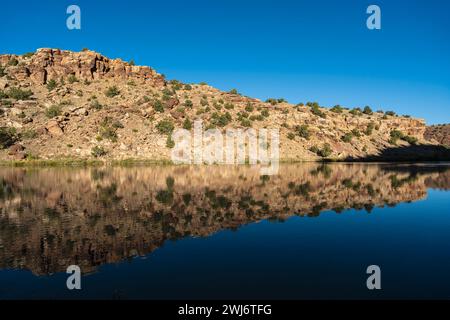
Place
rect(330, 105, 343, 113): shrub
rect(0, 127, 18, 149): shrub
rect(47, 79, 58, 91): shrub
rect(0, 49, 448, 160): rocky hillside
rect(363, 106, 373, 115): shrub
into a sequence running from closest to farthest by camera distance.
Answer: rect(0, 127, 18, 149): shrub
rect(0, 49, 448, 160): rocky hillside
rect(47, 79, 58, 91): shrub
rect(330, 105, 343, 113): shrub
rect(363, 106, 373, 115): shrub

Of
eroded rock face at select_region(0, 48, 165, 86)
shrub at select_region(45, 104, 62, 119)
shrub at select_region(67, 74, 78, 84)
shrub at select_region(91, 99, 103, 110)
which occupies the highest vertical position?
eroded rock face at select_region(0, 48, 165, 86)

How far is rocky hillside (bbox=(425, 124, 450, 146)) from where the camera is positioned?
111 meters

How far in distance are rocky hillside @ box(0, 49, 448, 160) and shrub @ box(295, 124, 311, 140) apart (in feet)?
0.72

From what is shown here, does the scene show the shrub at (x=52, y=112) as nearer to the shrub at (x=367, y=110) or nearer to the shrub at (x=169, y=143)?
the shrub at (x=169, y=143)

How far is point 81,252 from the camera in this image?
34.4ft

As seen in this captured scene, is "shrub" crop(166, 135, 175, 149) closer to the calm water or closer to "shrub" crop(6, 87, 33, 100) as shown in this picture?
"shrub" crop(6, 87, 33, 100)

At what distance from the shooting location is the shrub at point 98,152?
2167 inches

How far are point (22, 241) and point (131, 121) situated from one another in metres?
54.6

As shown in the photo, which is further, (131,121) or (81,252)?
(131,121)

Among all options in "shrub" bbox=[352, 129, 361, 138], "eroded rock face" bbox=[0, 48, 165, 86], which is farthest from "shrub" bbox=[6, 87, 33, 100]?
"shrub" bbox=[352, 129, 361, 138]

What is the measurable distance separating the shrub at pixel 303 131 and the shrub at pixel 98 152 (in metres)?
38.1

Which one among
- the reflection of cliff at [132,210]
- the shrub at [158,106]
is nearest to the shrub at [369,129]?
the shrub at [158,106]

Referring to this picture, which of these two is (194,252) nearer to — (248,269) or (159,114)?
(248,269)
